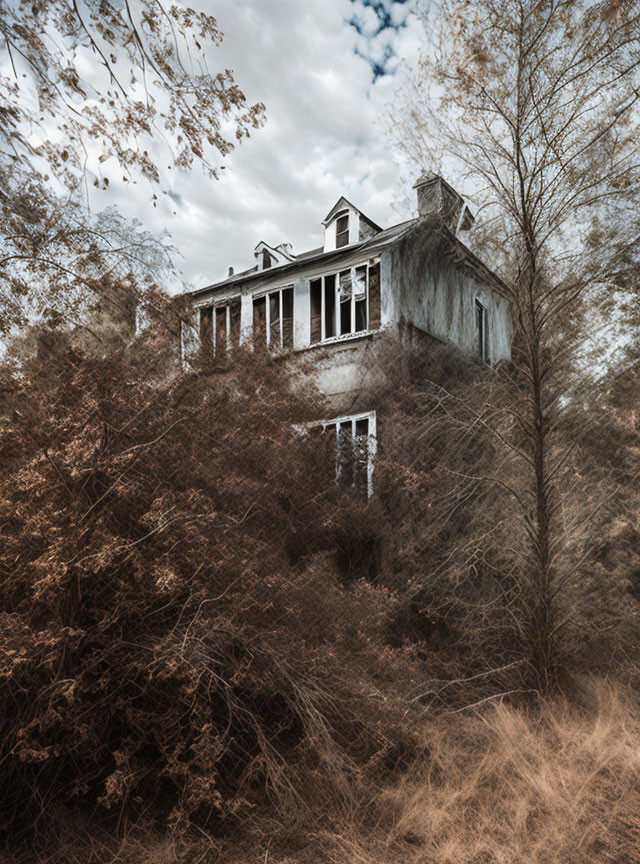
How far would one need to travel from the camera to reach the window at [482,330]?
51.2ft

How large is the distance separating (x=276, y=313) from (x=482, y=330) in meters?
4.98

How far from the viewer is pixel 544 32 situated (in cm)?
851

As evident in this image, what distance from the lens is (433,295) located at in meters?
14.2

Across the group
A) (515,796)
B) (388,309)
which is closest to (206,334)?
(388,309)

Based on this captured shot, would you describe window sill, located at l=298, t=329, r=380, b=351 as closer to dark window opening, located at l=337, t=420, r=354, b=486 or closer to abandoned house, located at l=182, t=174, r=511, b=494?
abandoned house, located at l=182, t=174, r=511, b=494

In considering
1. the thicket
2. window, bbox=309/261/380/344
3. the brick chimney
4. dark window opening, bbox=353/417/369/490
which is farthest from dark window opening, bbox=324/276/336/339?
the thicket

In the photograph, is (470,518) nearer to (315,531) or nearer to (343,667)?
(315,531)

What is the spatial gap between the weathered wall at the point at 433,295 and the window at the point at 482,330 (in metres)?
0.13

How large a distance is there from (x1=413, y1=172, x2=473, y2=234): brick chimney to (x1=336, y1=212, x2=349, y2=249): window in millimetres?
6076

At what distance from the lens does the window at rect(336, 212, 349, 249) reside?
1579 centimetres

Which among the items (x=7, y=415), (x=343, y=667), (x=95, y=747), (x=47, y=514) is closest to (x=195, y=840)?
(x=95, y=747)

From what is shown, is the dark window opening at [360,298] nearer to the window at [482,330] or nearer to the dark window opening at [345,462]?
the dark window opening at [345,462]

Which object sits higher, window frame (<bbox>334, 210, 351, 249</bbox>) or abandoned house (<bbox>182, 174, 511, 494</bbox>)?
window frame (<bbox>334, 210, 351, 249</bbox>)

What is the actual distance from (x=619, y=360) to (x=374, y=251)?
227 inches
